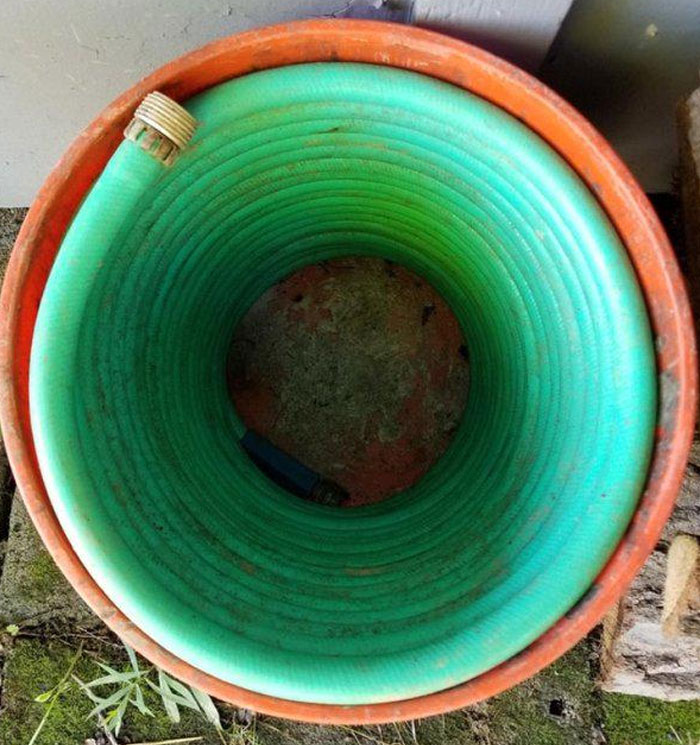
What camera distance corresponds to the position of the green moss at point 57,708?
1.54 metres

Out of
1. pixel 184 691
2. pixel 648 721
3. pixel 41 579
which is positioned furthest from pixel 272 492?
pixel 648 721

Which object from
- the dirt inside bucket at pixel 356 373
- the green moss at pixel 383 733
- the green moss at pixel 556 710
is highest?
the dirt inside bucket at pixel 356 373

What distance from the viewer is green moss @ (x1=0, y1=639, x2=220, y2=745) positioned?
1543 mm

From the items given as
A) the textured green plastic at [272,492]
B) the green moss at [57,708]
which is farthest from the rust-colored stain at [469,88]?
the green moss at [57,708]

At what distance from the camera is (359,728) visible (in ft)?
4.99

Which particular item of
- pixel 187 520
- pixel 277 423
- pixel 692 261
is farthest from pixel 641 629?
pixel 187 520

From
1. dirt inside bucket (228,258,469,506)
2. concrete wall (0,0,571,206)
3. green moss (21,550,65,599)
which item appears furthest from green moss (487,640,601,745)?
Result: concrete wall (0,0,571,206)

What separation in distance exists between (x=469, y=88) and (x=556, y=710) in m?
1.18

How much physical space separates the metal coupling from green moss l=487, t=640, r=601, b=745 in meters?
1.20

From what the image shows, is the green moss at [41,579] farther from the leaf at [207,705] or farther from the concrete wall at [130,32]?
the concrete wall at [130,32]

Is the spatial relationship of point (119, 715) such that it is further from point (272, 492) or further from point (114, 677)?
point (272, 492)

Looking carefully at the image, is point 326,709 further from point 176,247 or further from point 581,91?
point 581,91

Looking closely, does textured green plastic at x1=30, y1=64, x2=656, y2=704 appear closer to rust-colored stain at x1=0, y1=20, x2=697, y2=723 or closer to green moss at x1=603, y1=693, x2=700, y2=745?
rust-colored stain at x1=0, y1=20, x2=697, y2=723

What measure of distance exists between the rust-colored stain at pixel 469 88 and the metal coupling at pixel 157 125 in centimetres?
3
